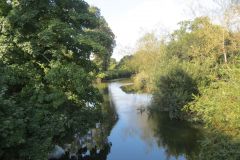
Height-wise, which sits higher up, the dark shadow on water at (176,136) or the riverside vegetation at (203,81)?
the riverside vegetation at (203,81)

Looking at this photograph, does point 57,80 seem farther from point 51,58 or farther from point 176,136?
point 176,136

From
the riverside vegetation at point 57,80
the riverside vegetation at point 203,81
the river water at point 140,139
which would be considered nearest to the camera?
the riverside vegetation at point 57,80

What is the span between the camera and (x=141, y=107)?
32938 millimetres

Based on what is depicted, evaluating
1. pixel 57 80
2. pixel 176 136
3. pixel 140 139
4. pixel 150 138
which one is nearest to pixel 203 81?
pixel 176 136

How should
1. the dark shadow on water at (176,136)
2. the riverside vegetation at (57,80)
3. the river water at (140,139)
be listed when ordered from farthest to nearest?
the dark shadow on water at (176,136) < the river water at (140,139) < the riverside vegetation at (57,80)

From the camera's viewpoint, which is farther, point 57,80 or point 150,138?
point 150,138

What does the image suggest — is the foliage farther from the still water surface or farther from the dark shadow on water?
the dark shadow on water

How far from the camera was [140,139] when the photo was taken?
22.3 meters

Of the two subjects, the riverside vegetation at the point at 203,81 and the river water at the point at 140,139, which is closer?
the riverside vegetation at the point at 203,81

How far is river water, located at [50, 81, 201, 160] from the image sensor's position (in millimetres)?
18984

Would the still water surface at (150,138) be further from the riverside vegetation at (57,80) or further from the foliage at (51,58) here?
the foliage at (51,58)

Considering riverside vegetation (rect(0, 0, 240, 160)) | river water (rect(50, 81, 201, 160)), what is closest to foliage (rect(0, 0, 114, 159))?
riverside vegetation (rect(0, 0, 240, 160))

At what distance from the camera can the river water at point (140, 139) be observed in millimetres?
18984

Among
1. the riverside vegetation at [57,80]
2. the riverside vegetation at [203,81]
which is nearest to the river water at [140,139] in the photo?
the riverside vegetation at [203,81]
